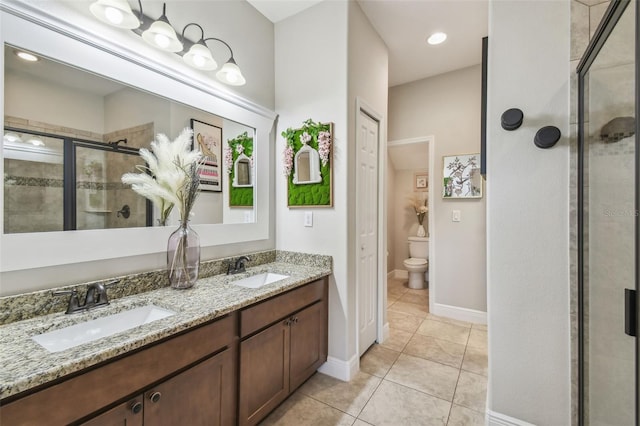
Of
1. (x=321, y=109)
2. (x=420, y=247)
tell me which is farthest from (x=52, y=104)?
(x=420, y=247)

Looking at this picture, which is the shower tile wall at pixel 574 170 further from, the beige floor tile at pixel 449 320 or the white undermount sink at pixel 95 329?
the white undermount sink at pixel 95 329

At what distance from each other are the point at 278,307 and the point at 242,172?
3.56 feet

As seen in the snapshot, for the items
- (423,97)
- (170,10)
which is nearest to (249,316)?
(170,10)

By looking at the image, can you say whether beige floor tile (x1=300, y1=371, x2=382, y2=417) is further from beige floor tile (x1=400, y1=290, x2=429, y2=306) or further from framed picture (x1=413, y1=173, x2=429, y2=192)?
framed picture (x1=413, y1=173, x2=429, y2=192)

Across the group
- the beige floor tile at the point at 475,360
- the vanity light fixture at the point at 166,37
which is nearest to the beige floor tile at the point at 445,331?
the beige floor tile at the point at 475,360

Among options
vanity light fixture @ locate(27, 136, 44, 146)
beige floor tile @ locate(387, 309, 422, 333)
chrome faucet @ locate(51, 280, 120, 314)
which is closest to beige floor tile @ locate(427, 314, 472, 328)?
beige floor tile @ locate(387, 309, 422, 333)

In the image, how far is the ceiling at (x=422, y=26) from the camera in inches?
88.7

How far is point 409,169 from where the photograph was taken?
16.2 ft

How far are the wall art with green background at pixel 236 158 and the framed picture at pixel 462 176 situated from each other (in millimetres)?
2319

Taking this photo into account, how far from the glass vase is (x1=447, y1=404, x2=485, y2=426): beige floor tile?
5.82 feet

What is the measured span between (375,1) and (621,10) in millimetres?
1721

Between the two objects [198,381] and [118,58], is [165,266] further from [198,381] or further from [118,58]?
[118,58]

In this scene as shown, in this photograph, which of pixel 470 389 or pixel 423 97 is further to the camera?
pixel 423 97

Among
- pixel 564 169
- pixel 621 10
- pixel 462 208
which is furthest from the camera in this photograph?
pixel 462 208
